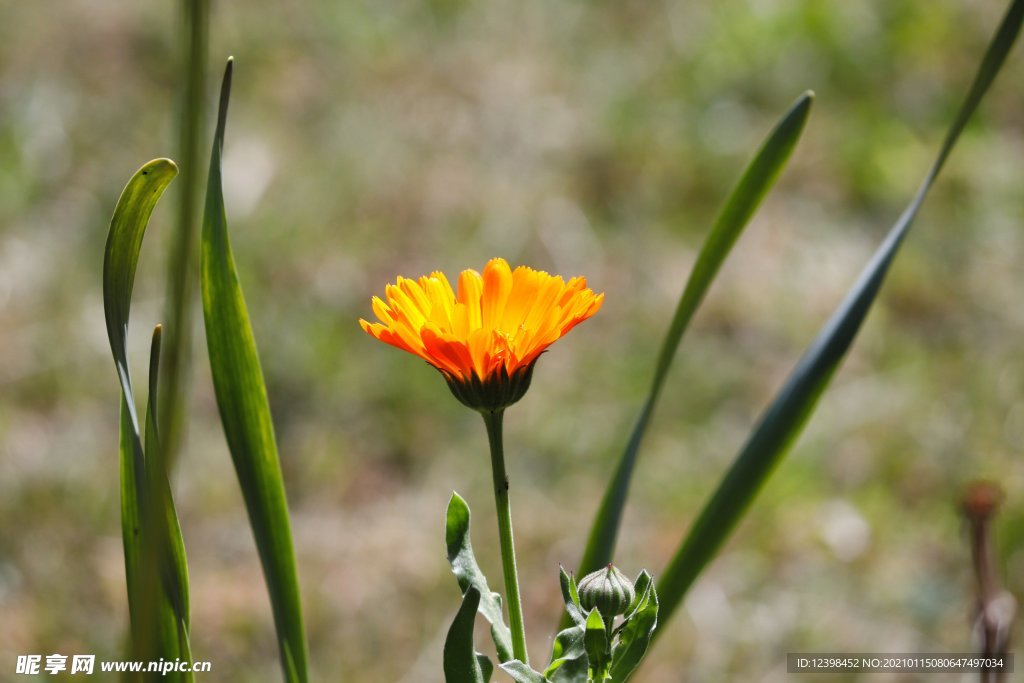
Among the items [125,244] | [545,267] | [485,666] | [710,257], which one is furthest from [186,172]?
[545,267]

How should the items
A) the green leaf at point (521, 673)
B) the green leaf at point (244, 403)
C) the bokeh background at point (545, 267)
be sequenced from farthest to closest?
the bokeh background at point (545, 267) → the green leaf at point (244, 403) → the green leaf at point (521, 673)

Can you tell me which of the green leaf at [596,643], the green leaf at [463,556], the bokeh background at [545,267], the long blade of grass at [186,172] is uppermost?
the bokeh background at [545,267]

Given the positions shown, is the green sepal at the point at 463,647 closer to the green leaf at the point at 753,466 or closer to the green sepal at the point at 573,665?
the green sepal at the point at 573,665

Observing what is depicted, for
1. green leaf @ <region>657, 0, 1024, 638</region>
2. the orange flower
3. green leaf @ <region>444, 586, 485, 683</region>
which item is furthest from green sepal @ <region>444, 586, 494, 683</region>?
green leaf @ <region>657, 0, 1024, 638</region>

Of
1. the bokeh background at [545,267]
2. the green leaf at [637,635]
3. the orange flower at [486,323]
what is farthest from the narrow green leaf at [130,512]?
the bokeh background at [545,267]

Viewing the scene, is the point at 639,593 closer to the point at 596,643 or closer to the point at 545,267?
the point at 596,643

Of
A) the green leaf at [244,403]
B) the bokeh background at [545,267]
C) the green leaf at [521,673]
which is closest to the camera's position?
the green leaf at [521,673]

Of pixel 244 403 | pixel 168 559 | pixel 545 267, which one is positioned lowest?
pixel 168 559

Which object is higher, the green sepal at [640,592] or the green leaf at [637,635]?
the green sepal at [640,592]
